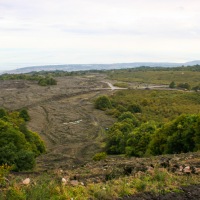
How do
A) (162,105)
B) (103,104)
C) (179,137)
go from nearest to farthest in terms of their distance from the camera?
1. (179,137)
2. (103,104)
3. (162,105)

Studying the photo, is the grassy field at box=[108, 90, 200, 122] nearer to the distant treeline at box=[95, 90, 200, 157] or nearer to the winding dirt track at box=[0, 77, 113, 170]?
the distant treeline at box=[95, 90, 200, 157]

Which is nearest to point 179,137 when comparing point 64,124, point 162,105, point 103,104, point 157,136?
point 157,136

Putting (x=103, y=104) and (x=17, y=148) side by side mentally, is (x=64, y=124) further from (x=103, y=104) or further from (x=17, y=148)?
(x=17, y=148)

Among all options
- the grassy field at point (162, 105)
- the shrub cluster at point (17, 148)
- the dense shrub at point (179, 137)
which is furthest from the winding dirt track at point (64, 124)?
the grassy field at point (162, 105)

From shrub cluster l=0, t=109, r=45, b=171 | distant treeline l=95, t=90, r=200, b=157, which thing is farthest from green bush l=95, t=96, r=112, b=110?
shrub cluster l=0, t=109, r=45, b=171

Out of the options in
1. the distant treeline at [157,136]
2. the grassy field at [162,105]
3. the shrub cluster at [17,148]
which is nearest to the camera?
the shrub cluster at [17,148]

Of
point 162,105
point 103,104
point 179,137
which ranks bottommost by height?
point 162,105

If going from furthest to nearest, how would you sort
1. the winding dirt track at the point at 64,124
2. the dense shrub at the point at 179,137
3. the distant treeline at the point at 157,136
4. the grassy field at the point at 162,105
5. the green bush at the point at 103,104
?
1. the green bush at the point at 103,104
2. the grassy field at the point at 162,105
3. the winding dirt track at the point at 64,124
4. the distant treeline at the point at 157,136
5. the dense shrub at the point at 179,137

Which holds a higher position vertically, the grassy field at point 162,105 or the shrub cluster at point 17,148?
the shrub cluster at point 17,148

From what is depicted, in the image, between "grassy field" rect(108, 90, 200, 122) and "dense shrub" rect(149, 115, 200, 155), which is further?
"grassy field" rect(108, 90, 200, 122)

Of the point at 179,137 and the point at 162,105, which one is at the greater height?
the point at 179,137

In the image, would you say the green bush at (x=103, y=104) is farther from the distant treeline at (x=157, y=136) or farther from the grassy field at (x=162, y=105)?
the distant treeline at (x=157, y=136)

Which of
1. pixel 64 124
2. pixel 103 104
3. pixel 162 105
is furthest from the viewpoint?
pixel 162 105

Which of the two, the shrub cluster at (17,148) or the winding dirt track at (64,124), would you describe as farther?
the winding dirt track at (64,124)
